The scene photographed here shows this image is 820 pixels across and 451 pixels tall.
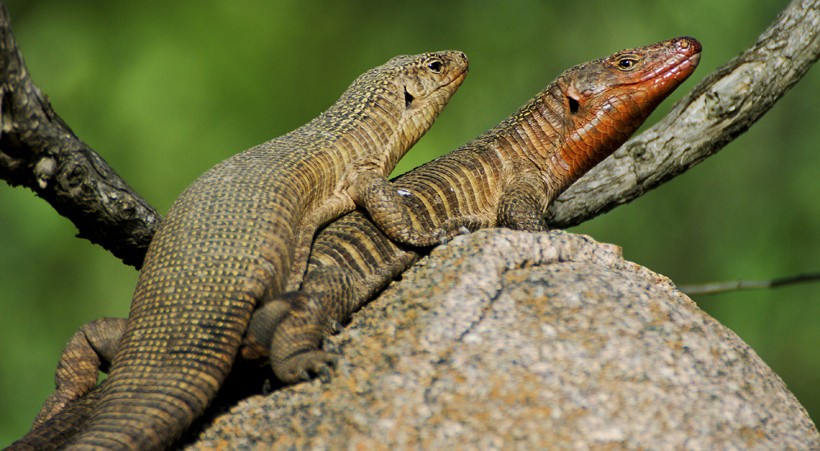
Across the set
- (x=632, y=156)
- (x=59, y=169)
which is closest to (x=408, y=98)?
(x=632, y=156)

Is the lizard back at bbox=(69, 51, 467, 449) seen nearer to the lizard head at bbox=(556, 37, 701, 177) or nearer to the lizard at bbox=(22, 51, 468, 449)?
the lizard at bbox=(22, 51, 468, 449)

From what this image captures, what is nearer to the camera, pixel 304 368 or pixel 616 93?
pixel 304 368

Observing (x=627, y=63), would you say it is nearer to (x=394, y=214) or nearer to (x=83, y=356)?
(x=394, y=214)

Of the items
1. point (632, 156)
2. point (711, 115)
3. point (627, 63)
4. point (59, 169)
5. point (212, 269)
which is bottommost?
point (711, 115)

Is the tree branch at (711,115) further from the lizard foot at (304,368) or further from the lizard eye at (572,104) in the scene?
the lizard foot at (304,368)

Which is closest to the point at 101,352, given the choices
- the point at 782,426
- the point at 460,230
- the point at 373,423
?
the point at 373,423

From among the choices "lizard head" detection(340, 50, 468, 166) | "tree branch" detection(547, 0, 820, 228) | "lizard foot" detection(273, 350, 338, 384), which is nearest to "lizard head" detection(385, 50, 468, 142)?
"lizard head" detection(340, 50, 468, 166)

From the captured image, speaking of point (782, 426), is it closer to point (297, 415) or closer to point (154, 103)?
point (297, 415)
